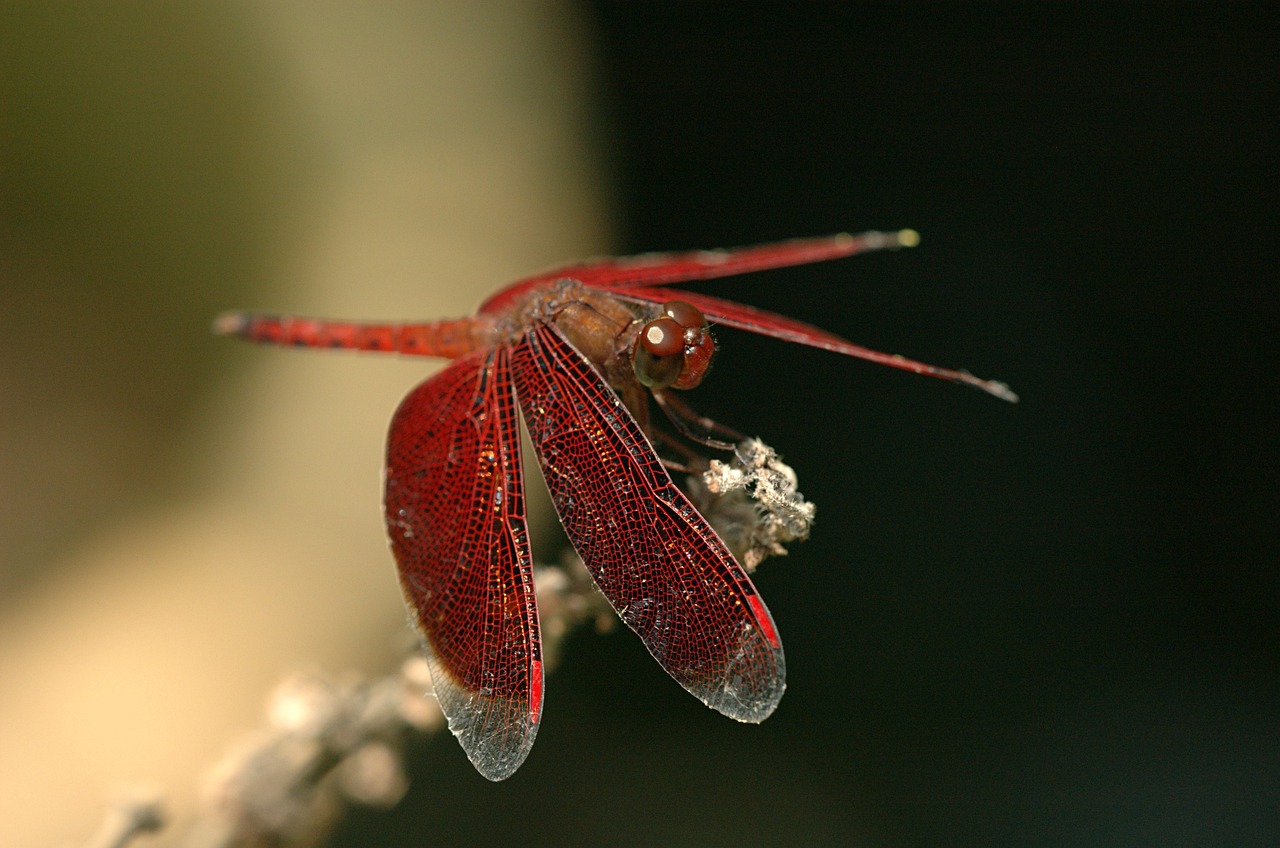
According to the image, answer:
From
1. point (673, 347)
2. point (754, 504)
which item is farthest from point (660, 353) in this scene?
point (754, 504)

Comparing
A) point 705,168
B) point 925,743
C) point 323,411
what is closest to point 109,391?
point 323,411

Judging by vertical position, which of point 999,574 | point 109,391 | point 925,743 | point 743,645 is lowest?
point 925,743

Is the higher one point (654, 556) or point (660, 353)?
point (660, 353)

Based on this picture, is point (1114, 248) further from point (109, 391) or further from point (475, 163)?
point (109, 391)

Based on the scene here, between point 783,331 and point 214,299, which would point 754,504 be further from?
point 214,299

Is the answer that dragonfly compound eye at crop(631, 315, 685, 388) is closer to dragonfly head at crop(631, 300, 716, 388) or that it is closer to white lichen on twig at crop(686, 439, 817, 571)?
dragonfly head at crop(631, 300, 716, 388)

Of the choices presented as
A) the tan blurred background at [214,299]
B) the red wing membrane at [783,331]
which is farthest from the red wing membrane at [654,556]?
the tan blurred background at [214,299]

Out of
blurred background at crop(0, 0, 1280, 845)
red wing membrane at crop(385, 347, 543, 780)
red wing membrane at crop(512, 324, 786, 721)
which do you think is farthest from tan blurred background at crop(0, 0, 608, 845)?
red wing membrane at crop(512, 324, 786, 721)
